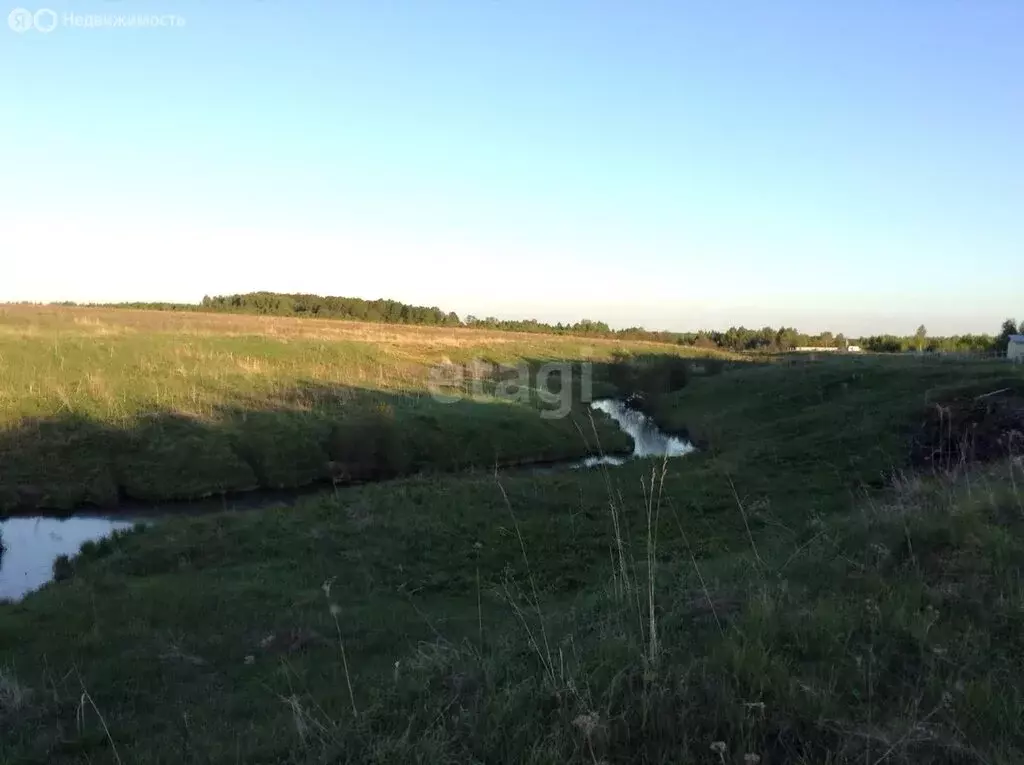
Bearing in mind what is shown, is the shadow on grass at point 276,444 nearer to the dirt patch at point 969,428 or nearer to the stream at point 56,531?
the stream at point 56,531

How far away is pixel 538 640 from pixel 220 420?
92.6ft

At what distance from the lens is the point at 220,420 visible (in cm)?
3098

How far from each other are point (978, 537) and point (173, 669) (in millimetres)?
10201

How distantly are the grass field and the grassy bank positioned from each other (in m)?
9.43

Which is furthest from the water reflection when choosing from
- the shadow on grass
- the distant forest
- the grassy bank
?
the distant forest

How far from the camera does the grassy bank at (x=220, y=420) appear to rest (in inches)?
1019

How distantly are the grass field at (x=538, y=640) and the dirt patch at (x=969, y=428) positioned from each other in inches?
63.3

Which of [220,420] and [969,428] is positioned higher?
[969,428]

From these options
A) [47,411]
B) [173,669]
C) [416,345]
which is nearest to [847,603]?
[173,669]

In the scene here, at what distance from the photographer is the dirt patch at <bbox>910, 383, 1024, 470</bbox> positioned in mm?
20984
